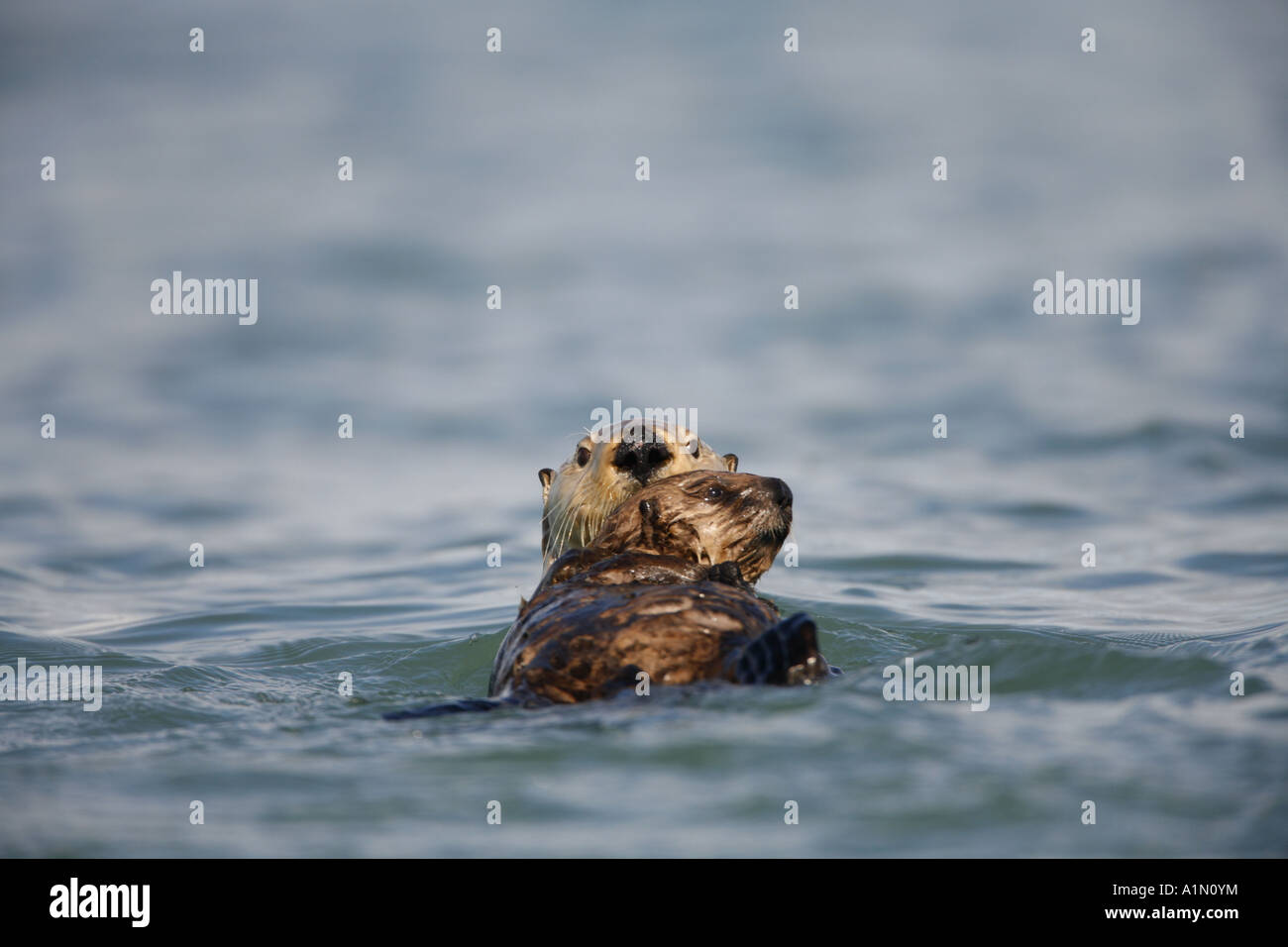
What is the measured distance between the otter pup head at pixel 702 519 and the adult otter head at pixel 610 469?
45 centimetres

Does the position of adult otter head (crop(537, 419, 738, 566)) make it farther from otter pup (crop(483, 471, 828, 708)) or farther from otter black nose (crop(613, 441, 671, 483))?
otter pup (crop(483, 471, 828, 708))

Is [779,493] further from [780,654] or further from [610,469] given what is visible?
[780,654]

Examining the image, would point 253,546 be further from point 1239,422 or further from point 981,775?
point 1239,422

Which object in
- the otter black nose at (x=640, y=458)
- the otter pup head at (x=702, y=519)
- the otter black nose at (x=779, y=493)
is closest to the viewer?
the otter pup head at (x=702, y=519)

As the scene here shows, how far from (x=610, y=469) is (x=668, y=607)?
145cm

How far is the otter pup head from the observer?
5055 mm

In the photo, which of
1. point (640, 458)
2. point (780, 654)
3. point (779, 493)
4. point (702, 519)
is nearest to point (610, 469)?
point (640, 458)

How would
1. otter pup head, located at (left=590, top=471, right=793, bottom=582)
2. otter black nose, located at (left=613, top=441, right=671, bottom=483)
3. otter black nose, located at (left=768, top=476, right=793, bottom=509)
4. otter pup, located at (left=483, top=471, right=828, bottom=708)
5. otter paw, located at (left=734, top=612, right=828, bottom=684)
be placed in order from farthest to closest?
otter black nose, located at (left=613, top=441, right=671, bottom=483), otter black nose, located at (left=768, top=476, right=793, bottom=509), otter pup head, located at (left=590, top=471, right=793, bottom=582), otter pup, located at (left=483, top=471, right=828, bottom=708), otter paw, located at (left=734, top=612, right=828, bottom=684)

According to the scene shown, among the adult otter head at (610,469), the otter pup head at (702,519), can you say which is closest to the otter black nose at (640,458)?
the adult otter head at (610,469)

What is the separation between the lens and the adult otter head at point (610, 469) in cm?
566

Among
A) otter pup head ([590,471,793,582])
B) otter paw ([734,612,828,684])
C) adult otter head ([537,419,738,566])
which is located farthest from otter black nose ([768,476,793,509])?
otter paw ([734,612,828,684])

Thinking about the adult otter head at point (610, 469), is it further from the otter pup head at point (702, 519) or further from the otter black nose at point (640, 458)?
the otter pup head at point (702, 519)

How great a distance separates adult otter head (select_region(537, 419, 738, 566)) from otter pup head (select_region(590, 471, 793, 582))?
17.7 inches
